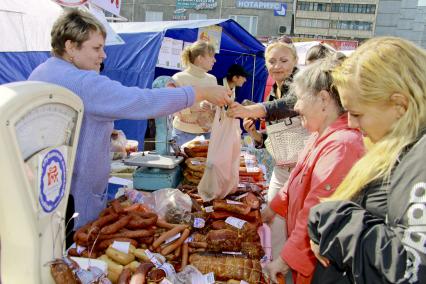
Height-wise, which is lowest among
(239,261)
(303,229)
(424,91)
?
(239,261)

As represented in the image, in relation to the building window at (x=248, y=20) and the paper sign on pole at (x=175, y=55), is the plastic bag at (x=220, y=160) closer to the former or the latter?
the paper sign on pole at (x=175, y=55)

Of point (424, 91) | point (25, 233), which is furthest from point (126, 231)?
point (424, 91)

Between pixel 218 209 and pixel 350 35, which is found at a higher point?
pixel 350 35

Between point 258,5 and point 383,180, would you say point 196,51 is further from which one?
point 258,5

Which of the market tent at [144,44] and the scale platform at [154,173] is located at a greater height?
the market tent at [144,44]

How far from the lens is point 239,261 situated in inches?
76.0

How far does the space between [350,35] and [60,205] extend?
66673 millimetres

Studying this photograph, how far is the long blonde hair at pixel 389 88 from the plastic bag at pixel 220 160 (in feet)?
4.41

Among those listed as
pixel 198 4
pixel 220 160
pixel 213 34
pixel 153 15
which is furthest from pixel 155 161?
pixel 153 15

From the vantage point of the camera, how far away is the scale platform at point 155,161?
2.80 metres

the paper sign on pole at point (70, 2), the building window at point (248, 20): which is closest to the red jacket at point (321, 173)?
the paper sign on pole at point (70, 2)

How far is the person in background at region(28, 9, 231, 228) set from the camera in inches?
79.7

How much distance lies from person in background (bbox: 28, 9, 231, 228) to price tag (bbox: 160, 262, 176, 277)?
64 centimetres

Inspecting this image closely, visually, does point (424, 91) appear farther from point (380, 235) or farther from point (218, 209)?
point (218, 209)
